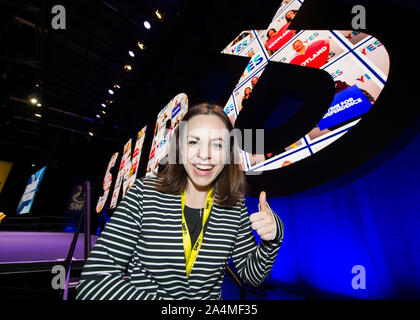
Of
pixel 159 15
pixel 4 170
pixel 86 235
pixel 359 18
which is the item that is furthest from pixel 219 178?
pixel 4 170

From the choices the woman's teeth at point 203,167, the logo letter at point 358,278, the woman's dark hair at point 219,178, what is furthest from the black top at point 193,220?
the logo letter at point 358,278

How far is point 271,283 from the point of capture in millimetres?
2707

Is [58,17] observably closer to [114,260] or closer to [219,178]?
[219,178]

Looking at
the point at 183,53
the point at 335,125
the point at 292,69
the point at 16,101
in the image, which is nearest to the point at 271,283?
the point at 335,125

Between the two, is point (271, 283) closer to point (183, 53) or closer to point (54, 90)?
point (183, 53)

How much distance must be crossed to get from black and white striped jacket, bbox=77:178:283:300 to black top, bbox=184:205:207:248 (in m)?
0.06

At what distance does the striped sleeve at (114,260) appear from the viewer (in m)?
0.71

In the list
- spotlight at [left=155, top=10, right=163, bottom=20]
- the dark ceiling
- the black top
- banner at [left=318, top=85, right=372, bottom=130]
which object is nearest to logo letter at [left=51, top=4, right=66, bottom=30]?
the dark ceiling

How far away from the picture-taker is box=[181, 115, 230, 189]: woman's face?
3.55 feet

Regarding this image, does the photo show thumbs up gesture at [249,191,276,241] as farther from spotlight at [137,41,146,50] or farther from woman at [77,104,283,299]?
spotlight at [137,41,146,50]

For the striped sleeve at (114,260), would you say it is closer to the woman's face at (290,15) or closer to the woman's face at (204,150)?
the woman's face at (204,150)

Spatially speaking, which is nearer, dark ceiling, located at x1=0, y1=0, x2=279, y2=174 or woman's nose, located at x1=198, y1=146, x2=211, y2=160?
woman's nose, located at x1=198, y1=146, x2=211, y2=160

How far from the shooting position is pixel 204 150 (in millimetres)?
1080

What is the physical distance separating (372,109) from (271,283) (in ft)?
8.36
